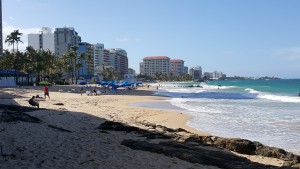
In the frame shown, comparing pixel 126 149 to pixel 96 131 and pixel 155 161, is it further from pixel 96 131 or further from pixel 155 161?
pixel 96 131

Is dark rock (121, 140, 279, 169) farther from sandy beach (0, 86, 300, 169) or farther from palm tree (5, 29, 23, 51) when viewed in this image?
palm tree (5, 29, 23, 51)

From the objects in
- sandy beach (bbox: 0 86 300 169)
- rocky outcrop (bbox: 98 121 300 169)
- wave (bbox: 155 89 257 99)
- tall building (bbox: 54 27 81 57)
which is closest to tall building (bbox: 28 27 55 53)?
tall building (bbox: 54 27 81 57)

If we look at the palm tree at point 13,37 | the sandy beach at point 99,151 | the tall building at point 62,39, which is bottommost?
the sandy beach at point 99,151

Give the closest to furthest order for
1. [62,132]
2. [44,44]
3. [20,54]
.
A: [62,132]
[20,54]
[44,44]

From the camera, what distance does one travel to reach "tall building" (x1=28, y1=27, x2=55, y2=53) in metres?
167

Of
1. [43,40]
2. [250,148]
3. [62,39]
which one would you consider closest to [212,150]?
[250,148]

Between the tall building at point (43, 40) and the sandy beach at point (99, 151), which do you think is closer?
the sandy beach at point (99, 151)

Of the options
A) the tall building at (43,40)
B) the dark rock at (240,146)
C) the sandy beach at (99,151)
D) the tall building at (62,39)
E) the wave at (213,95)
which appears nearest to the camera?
the sandy beach at (99,151)

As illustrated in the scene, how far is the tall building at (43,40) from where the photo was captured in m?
167

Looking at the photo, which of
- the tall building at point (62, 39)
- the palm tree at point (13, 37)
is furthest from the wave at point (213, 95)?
the tall building at point (62, 39)

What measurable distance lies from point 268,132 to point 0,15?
404 feet

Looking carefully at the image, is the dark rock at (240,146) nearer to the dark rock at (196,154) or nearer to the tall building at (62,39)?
the dark rock at (196,154)

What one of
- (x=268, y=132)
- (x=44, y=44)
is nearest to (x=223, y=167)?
(x=268, y=132)

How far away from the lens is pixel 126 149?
9594 millimetres
